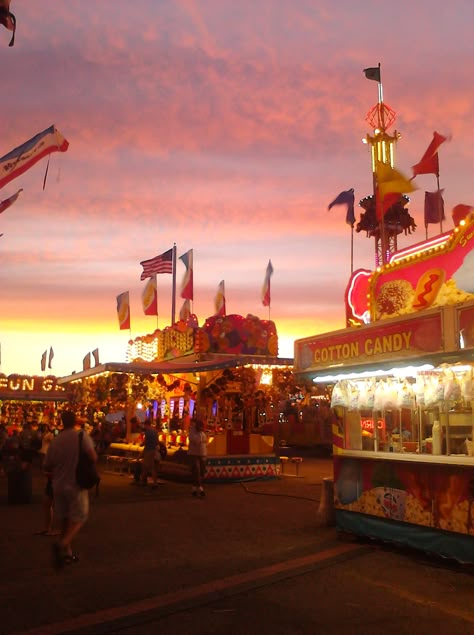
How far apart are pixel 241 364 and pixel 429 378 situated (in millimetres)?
11137

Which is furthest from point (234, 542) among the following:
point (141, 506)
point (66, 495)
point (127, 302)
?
point (127, 302)

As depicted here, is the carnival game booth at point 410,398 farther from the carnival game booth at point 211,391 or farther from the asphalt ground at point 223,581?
the carnival game booth at point 211,391

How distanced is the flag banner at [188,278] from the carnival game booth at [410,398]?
16419 mm

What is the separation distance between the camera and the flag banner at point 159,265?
26.8m

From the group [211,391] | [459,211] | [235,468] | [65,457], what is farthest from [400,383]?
[211,391]

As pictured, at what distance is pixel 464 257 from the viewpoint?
30.3 feet

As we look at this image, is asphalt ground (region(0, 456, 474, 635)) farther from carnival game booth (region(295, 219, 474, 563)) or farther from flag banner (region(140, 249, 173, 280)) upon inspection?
flag banner (region(140, 249, 173, 280))

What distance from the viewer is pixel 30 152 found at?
11797mm

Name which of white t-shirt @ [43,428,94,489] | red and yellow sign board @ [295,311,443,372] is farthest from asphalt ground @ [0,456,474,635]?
red and yellow sign board @ [295,311,443,372]

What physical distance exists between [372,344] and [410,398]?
3.26 feet

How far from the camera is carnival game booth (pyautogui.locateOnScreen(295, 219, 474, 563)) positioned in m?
8.12

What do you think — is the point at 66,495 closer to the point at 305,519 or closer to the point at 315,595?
the point at 315,595

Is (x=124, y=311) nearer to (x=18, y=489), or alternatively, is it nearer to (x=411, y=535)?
(x=18, y=489)

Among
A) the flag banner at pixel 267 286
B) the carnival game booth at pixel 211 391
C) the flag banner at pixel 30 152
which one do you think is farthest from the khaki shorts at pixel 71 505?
the flag banner at pixel 267 286
